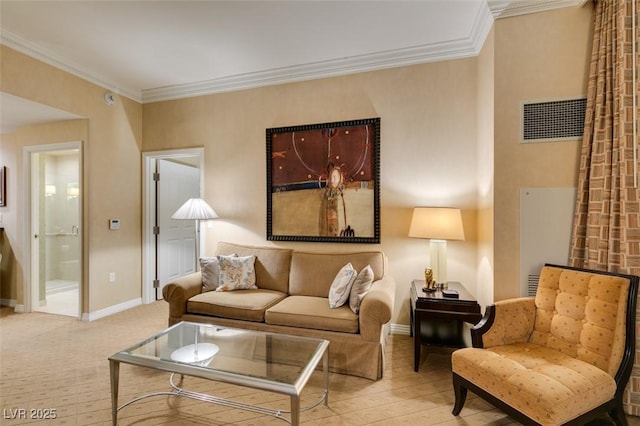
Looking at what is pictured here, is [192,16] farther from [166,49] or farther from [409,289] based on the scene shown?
[409,289]

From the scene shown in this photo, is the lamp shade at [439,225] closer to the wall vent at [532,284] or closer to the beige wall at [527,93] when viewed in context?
the beige wall at [527,93]

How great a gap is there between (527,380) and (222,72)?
3779 millimetres

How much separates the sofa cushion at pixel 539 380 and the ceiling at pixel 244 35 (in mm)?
2400

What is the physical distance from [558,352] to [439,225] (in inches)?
43.8

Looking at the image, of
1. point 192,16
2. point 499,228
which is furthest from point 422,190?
point 192,16

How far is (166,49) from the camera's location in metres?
2.89

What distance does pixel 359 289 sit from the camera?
237 cm

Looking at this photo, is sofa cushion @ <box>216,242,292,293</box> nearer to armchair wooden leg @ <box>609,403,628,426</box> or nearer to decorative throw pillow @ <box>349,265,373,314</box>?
decorative throw pillow @ <box>349,265,373,314</box>

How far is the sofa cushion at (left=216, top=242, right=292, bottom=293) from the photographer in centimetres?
305

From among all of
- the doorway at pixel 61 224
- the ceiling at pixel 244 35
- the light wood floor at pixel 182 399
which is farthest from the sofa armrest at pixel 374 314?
the doorway at pixel 61 224

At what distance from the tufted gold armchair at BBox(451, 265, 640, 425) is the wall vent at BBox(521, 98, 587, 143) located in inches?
37.4

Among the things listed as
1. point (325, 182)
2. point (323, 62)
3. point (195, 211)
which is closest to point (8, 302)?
point (195, 211)

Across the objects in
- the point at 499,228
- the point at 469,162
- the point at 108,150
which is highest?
the point at 108,150

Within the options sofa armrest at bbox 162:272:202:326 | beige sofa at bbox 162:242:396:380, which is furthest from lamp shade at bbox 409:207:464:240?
sofa armrest at bbox 162:272:202:326
